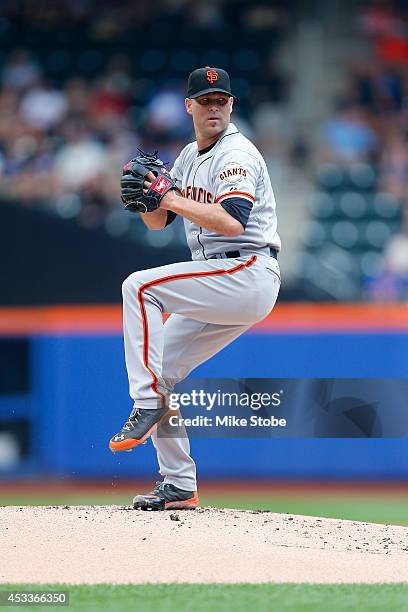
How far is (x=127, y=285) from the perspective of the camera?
5449 millimetres

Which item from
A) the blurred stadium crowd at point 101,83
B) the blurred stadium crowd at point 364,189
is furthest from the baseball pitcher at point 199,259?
the blurred stadium crowd at point 364,189

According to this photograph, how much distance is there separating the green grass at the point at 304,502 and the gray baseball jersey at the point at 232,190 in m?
2.27

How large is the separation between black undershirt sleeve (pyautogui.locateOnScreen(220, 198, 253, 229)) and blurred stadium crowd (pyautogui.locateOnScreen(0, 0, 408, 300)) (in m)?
4.65

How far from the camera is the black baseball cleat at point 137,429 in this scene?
5.22 m

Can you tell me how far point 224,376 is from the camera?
27.4 feet

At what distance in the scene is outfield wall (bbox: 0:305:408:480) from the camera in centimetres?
827

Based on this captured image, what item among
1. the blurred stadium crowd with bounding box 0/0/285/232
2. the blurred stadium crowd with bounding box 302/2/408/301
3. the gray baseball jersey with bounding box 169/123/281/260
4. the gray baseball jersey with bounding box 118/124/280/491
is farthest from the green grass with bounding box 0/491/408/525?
the blurred stadium crowd with bounding box 0/0/285/232

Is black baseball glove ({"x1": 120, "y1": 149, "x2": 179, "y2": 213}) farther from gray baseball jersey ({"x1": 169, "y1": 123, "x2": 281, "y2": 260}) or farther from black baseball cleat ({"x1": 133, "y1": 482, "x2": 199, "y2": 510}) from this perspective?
black baseball cleat ({"x1": 133, "y1": 482, "x2": 199, "y2": 510})

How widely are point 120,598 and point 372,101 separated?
9019 millimetres

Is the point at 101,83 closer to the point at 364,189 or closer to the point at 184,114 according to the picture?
the point at 184,114

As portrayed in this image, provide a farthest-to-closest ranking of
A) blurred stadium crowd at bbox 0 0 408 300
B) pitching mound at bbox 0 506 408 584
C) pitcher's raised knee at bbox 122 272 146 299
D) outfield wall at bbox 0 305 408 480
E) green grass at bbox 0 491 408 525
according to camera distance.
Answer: blurred stadium crowd at bbox 0 0 408 300 < outfield wall at bbox 0 305 408 480 < green grass at bbox 0 491 408 525 < pitcher's raised knee at bbox 122 272 146 299 < pitching mound at bbox 0 506 408 584

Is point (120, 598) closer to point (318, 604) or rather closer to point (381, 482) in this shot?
point (318, 604)

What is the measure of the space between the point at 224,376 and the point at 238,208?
10.8ft

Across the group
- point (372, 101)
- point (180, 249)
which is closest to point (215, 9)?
point (372, 101)
